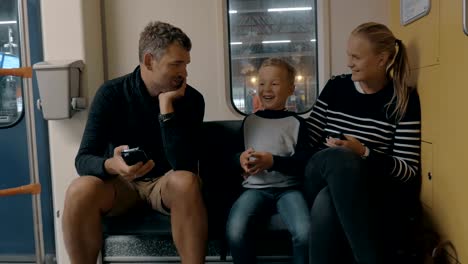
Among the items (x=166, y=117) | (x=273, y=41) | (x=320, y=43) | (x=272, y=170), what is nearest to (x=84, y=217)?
(x=166, y=117)

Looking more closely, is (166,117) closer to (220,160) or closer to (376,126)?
(220,160)

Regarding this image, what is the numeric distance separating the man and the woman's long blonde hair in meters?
0.84

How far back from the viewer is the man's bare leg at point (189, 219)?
1839 millimetres

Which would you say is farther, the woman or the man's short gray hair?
the man's short gray hair

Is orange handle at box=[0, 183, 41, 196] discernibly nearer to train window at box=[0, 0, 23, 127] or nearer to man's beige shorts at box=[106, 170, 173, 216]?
man's beige shorts at box=[106, 170, 173, 216]

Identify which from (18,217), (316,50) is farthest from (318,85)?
(18,217)

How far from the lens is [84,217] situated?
187 cm

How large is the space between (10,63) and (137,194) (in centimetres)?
133

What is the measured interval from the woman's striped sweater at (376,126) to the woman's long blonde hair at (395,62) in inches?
1.3

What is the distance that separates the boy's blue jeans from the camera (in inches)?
71.0

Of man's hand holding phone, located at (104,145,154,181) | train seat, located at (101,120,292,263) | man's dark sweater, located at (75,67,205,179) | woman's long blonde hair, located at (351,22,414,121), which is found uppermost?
woman's long blonde hair, located at (351,22,414,121)

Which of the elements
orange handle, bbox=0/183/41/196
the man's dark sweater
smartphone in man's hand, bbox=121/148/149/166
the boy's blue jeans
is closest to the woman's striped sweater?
the boy's blue jeans

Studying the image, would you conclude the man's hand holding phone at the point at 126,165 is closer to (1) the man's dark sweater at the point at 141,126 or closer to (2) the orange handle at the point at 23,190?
(1) the man's dark sweater at the point at 141,126

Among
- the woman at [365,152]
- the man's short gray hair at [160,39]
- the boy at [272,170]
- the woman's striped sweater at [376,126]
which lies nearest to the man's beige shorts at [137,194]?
the boy at [272,170]
